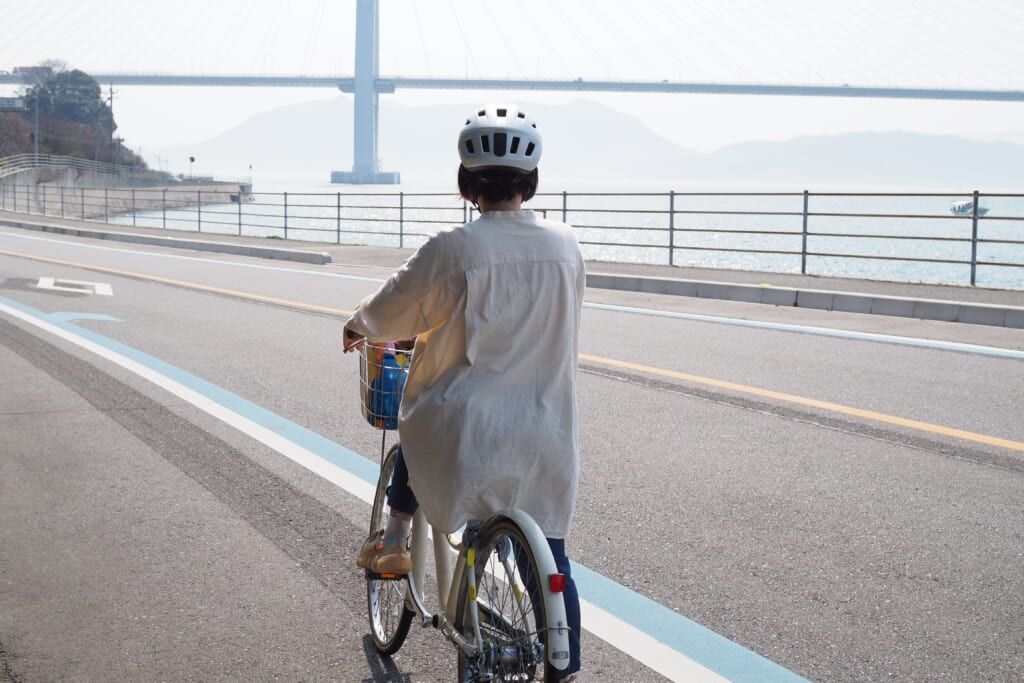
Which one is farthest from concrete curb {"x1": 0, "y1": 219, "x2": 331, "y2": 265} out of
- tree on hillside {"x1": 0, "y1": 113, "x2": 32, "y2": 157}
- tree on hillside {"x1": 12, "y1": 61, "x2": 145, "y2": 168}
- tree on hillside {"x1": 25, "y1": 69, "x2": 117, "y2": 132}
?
tree on hillside {"x1": 25, "y1": 69, "x2": 117, "y2": 132}

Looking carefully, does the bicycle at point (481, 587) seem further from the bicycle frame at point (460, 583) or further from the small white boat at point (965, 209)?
the small white boat at point (965, 209)

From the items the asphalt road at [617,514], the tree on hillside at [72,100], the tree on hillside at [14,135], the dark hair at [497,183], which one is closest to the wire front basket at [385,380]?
the dark hair at [497,183]

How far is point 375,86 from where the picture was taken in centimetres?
9131

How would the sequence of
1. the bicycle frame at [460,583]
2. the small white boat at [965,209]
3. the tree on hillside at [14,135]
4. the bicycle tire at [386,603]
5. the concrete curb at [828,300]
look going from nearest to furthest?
1. the bicycle frame at [460,583]
2. the bicycle tire at [386,603]
3. the concrete curb at [828,300]
4. the small white boat at [965,209]
5. the tree on hillside at [14,135]

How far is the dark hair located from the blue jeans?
644 millimetres

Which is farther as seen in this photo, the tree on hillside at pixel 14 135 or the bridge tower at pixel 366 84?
the tree on hillside at pixel 14 135

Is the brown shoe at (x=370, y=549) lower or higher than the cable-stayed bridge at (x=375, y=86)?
lower

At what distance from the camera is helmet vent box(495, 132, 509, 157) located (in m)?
2.43

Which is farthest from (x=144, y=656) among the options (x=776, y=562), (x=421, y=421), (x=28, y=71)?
(x=28, y=71)

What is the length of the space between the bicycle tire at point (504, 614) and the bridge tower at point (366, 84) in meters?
89.7

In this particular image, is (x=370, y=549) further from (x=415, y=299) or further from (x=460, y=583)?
(x=415, y=299)

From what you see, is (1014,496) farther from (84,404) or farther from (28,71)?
(28,71)

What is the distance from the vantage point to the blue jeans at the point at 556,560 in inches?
93.4

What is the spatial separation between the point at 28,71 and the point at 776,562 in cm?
12708
